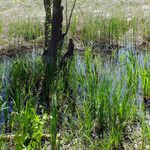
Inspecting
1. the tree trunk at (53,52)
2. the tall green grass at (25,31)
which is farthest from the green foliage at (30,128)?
the tall green grass at (25,31)

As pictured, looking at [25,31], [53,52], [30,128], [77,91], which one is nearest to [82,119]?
[77,91]

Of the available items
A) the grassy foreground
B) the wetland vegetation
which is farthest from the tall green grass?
the grassy foreground

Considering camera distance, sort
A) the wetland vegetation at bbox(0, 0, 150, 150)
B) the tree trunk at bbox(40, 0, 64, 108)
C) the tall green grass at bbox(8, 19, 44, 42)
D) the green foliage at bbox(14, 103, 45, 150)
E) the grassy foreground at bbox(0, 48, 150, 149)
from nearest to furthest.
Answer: the green foliage at bbox(14, 103, 45, 150), the grassy foreground at bbox(0, 48, 150, 149), the wetland vegetation at bbox(0, 0, 150, 150), the tree trunk at bbox(40, 0, 64, 108), the tall green grass at bbox(8, 19, 44, 42)

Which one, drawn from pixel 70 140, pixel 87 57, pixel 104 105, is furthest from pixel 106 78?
pixel 87 57

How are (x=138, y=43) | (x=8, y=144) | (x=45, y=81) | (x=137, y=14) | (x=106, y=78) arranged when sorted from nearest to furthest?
(x=8, y=144), (x=106, y=78), (x=45, y=81), (x=138, y=43), (x=137, y=14)

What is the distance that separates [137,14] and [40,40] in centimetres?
533

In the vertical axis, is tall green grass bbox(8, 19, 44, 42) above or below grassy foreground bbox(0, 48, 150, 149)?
above

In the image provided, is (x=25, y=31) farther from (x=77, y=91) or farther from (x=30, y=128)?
(x=30, y=128)

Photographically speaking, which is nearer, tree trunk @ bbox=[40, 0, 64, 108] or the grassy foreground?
the grassy foreground

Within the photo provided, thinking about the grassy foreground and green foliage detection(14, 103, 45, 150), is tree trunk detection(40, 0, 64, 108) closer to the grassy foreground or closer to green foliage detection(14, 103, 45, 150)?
the grassy foreground

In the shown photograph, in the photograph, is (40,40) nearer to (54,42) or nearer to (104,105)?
(54,42)

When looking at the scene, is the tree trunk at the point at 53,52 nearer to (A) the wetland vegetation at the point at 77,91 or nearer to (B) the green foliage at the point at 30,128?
(A) the wetland vegetation at the point at 77,91

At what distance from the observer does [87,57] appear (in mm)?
10883

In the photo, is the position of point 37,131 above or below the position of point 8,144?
above
